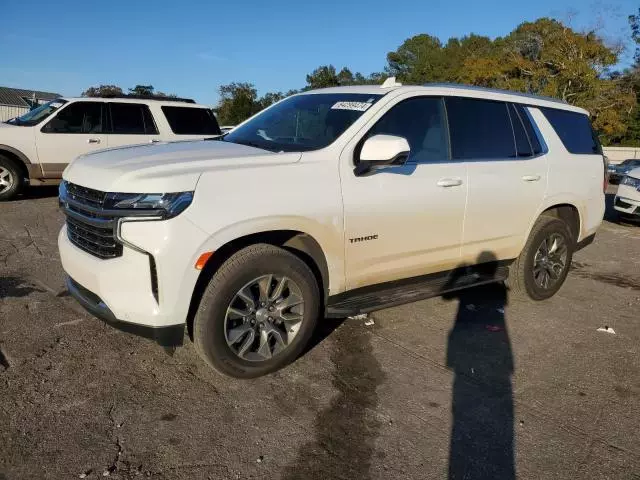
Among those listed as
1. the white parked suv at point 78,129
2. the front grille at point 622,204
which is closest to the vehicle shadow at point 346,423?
the white parked suv at point 78,129

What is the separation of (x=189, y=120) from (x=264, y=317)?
26.6ft

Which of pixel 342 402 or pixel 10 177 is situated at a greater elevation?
pixel 10 177

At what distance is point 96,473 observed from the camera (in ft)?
8.23

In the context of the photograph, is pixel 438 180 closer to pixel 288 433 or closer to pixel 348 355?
pixel 348 355

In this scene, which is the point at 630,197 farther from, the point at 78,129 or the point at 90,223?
the point at 78,129

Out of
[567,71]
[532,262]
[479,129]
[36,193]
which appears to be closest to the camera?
[479,129]

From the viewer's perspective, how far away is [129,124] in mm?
10297

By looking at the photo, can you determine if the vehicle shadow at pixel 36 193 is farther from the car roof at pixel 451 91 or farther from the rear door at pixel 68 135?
the car roof at pixel 451 91

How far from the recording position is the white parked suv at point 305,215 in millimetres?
3002

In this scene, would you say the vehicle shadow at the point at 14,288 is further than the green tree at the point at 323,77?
No

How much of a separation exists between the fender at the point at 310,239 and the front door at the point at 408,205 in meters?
0.08

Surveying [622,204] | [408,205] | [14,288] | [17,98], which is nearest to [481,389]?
[408,205]

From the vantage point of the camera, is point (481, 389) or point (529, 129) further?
point (529, 129)

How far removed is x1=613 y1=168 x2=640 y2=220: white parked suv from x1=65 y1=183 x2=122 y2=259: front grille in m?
10.1
